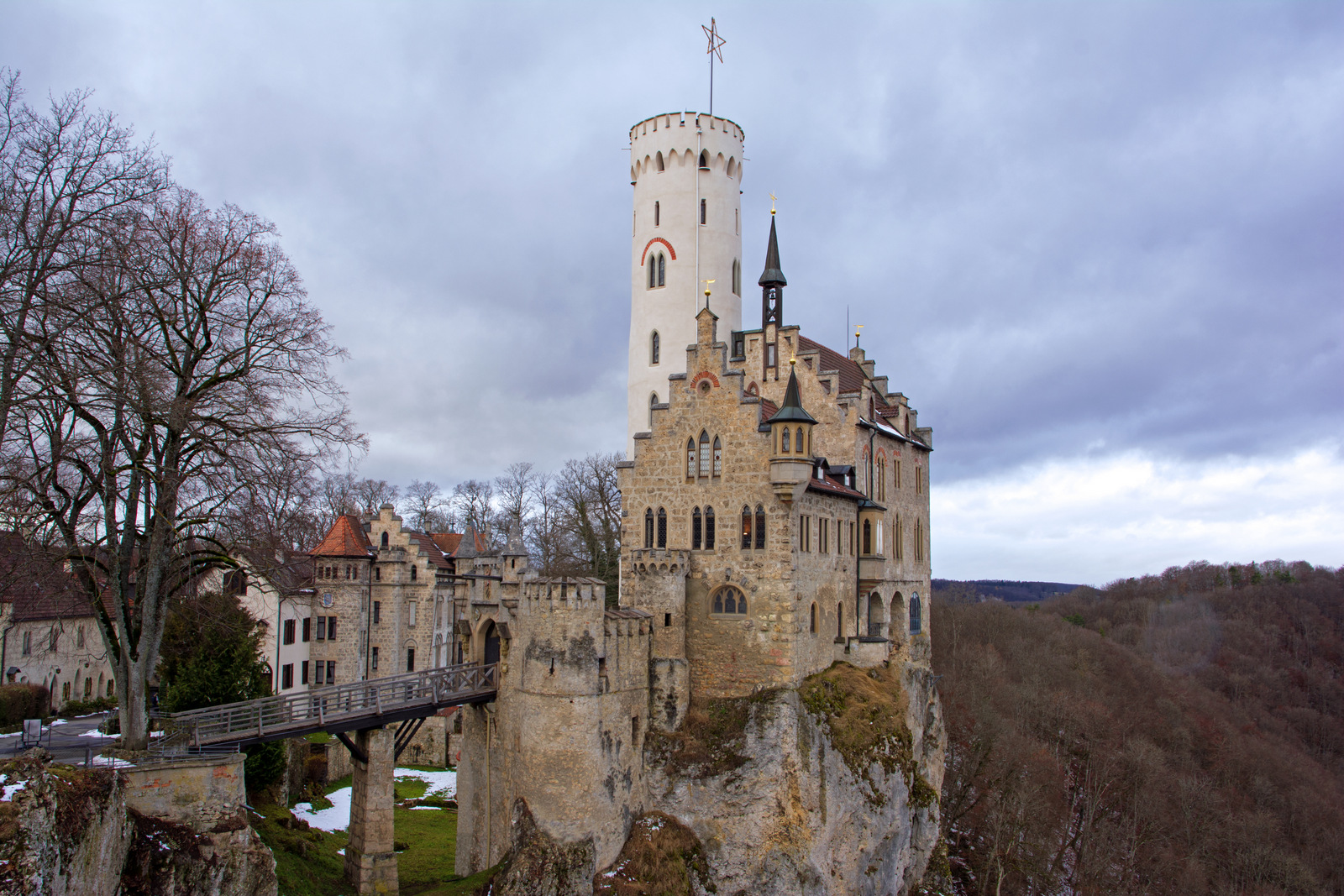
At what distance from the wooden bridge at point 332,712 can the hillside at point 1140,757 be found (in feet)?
67.4

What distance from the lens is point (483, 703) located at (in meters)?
31.1

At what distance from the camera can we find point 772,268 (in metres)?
38.1

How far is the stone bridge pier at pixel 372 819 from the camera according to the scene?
27422mm

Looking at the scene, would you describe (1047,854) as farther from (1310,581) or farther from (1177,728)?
(1310,581)

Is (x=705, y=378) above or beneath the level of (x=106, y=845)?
above

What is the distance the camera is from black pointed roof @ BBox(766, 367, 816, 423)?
96.9 feet

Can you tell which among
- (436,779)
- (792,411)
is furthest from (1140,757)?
(436,779)

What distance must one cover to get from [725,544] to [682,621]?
120 inches

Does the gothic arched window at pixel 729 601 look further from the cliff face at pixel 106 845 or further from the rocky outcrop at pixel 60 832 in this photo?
the rocky outcrop at pixel 60 832

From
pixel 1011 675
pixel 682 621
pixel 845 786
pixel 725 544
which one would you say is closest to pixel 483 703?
pixel 682 621

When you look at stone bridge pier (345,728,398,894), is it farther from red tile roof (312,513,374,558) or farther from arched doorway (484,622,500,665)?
red tile roof (312,513,374,558)

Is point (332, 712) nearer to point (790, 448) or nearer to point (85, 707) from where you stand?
point (790, 448)

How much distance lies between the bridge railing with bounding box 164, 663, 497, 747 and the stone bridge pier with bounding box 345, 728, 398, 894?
1283 millimetres

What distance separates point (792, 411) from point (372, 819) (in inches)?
730
